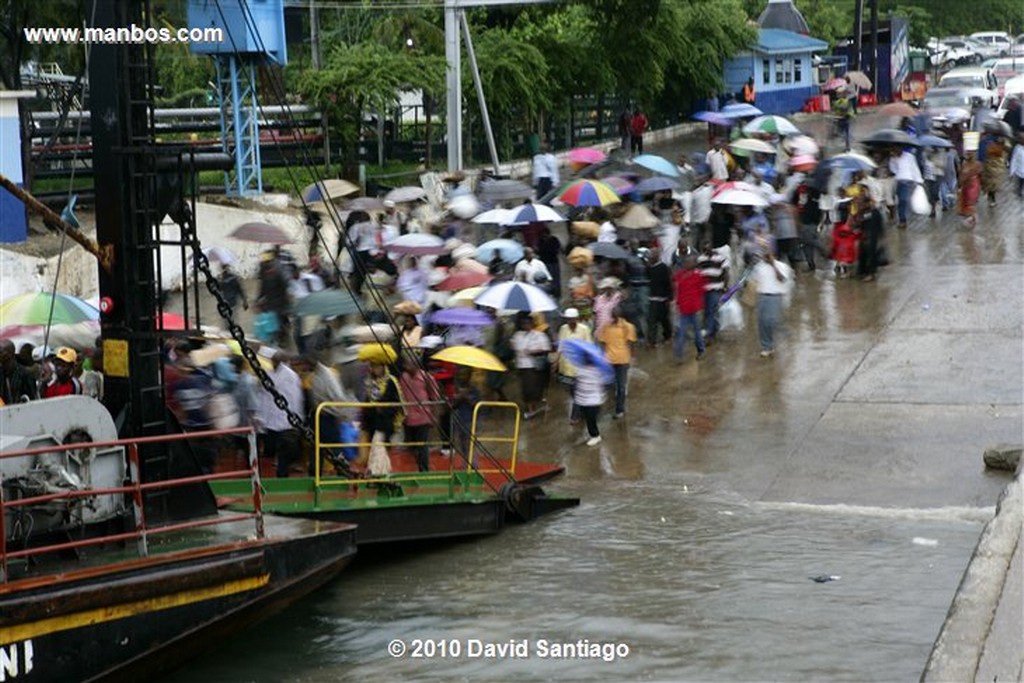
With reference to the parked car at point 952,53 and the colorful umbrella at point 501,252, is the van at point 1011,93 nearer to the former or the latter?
the colorful umbrella at point 501,252

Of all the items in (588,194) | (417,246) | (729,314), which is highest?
(588,194)

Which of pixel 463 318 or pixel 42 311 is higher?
pixel 42 311

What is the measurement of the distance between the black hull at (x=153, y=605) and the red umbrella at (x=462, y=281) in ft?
25.4

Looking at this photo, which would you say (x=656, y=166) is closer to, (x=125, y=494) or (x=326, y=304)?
(x=326, y=304)

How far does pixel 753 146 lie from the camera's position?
28469mm

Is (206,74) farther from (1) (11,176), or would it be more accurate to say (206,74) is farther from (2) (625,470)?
(2) (625,470)

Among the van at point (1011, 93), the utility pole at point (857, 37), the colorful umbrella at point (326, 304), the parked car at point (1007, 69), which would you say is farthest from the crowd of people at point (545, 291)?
the parked car at point (1007, 69)

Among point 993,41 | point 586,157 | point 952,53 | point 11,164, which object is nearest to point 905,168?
point 586,157

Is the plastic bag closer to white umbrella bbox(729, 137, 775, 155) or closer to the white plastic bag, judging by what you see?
the white plastic bag

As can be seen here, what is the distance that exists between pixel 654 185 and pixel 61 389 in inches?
525

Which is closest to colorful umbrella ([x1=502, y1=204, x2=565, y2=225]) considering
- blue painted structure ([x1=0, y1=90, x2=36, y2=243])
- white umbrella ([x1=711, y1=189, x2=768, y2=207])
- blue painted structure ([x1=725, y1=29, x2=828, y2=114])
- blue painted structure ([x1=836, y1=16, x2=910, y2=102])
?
white umbrella ([x1=711, y1=189, x2=768, y2=207])

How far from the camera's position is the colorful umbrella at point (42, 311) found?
51.9 ft

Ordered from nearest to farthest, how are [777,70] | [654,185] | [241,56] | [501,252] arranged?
[501,252]
[654,185]
[241,56]
[777,70]

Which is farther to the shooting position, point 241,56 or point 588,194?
point 241,56
